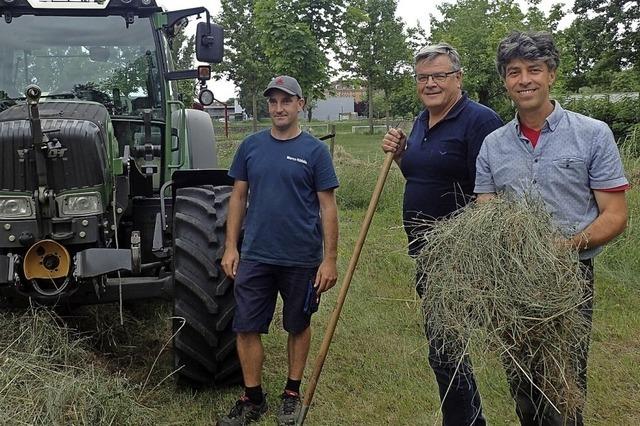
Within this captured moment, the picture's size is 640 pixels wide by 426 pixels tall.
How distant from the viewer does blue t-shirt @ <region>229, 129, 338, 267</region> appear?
3.65 metres

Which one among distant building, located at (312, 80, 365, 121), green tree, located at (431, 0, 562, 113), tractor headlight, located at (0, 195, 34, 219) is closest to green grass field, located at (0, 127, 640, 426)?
tractor headlight, located at (0, 195, 34, 219)

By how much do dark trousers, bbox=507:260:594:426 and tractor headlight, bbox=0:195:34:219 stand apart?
2.54 meters

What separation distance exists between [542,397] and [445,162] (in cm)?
108

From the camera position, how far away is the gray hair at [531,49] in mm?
2631

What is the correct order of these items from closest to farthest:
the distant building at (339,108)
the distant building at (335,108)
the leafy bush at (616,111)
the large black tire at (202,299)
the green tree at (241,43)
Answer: the large black tire at (202,299) < the leafy bush at (616,111) < the green tree at (241,43) < the distant building at (339,108) < the distant building at (335,108)

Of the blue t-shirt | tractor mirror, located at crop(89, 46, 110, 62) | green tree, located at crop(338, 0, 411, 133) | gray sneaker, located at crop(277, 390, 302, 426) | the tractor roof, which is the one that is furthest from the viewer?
green tree, located at crop(338, 0, 411, 133)

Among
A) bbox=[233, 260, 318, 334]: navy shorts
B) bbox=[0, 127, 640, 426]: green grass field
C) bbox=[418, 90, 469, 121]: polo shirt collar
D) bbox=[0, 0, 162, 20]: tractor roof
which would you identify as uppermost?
bbox=[0, 0, 162, 20]: tractor roof

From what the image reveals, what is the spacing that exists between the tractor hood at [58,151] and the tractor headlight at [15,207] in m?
0.05

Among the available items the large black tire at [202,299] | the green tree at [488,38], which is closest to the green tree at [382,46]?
the green tree at [488,38]

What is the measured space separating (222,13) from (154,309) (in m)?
24.3

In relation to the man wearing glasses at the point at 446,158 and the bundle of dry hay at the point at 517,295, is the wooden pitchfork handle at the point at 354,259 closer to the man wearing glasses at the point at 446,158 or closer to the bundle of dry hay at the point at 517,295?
the man wearing glasses at the point at 446,158

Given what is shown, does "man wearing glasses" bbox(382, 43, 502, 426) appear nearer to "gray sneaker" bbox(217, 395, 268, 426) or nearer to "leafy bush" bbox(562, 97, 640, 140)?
"gray sneaker" bbox(217, 395, 268, 426)

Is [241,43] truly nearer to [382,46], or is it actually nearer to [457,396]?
[382,46]

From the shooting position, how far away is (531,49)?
103 inches
